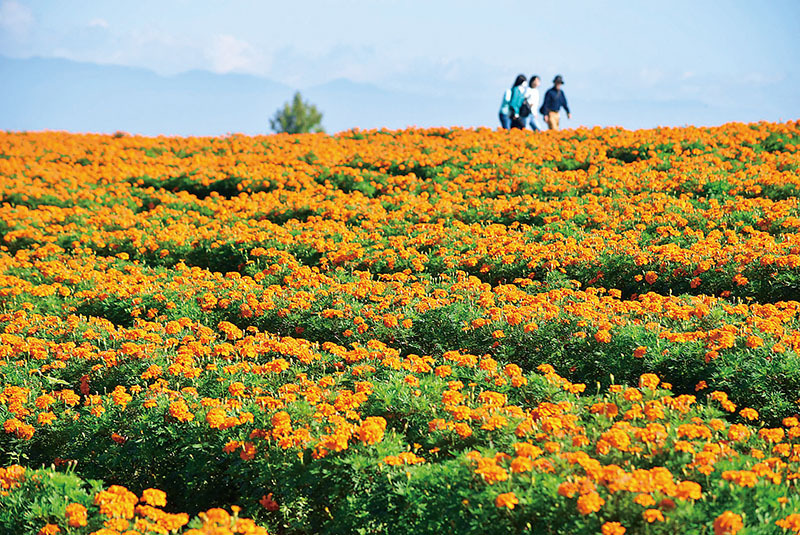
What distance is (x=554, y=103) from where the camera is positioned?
21.7 metres

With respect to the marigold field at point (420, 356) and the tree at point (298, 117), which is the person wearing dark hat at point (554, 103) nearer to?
the marigold field at point (420, 356)

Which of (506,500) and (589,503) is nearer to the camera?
(589,503)

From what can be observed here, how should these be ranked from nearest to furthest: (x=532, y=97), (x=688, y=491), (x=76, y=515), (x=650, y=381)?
(x=688, y=491)
(x=76, y=515)
(x=650, y=381)
(x=532, y=97)

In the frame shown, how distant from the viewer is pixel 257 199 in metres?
A: 14.4

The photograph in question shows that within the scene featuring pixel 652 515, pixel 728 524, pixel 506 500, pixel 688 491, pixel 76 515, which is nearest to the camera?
pixel 728 524

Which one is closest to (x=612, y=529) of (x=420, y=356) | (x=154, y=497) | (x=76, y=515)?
(x=154, y=497)

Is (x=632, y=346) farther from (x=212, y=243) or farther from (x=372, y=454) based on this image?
(x=212, y=243)

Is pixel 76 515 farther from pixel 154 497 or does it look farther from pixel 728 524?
pixel 728 524

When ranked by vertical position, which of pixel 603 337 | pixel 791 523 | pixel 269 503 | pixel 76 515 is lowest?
pixel 269 503

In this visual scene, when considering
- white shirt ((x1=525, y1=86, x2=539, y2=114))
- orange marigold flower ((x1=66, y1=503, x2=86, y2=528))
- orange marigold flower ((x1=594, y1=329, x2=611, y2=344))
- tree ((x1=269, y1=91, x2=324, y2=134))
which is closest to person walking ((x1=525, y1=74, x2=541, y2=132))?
white shirt ((x1=525, y1=86, x2=539, y2=114))

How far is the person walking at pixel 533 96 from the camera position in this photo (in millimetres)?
21312

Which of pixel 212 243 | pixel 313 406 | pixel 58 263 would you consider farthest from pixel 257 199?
pixel 313 406

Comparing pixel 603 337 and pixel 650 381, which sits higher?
pixel 603 337

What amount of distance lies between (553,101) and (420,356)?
1596cm
